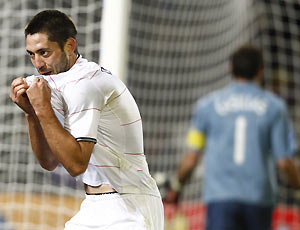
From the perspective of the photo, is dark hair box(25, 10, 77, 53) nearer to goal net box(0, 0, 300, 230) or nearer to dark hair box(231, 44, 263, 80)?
dark hair box(231, 44, 263, 80)

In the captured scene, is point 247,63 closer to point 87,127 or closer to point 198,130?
point 198,130

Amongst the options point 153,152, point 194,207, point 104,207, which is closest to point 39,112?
point 104,207

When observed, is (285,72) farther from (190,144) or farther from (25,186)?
(190,144)

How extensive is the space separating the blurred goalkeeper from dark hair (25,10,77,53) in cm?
239

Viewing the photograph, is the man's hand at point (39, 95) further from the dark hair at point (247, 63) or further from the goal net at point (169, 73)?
the goal net at point (169, 73)

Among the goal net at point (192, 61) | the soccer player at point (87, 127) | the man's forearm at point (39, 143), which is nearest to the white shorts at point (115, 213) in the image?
the soccer player at point (87, 127)

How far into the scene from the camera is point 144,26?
8430 millimetres

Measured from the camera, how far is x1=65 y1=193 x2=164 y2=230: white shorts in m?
2.32

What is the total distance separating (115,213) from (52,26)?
26.0 inches

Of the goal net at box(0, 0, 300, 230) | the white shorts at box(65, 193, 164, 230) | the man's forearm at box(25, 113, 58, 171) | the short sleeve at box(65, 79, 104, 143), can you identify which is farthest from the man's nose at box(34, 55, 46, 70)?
the goal net at box(0, 0, 300, 230)

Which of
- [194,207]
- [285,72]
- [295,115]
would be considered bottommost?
[194,207]

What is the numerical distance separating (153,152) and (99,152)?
5.56 m

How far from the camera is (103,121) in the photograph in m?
2.27

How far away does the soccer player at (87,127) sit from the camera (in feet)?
6.86
